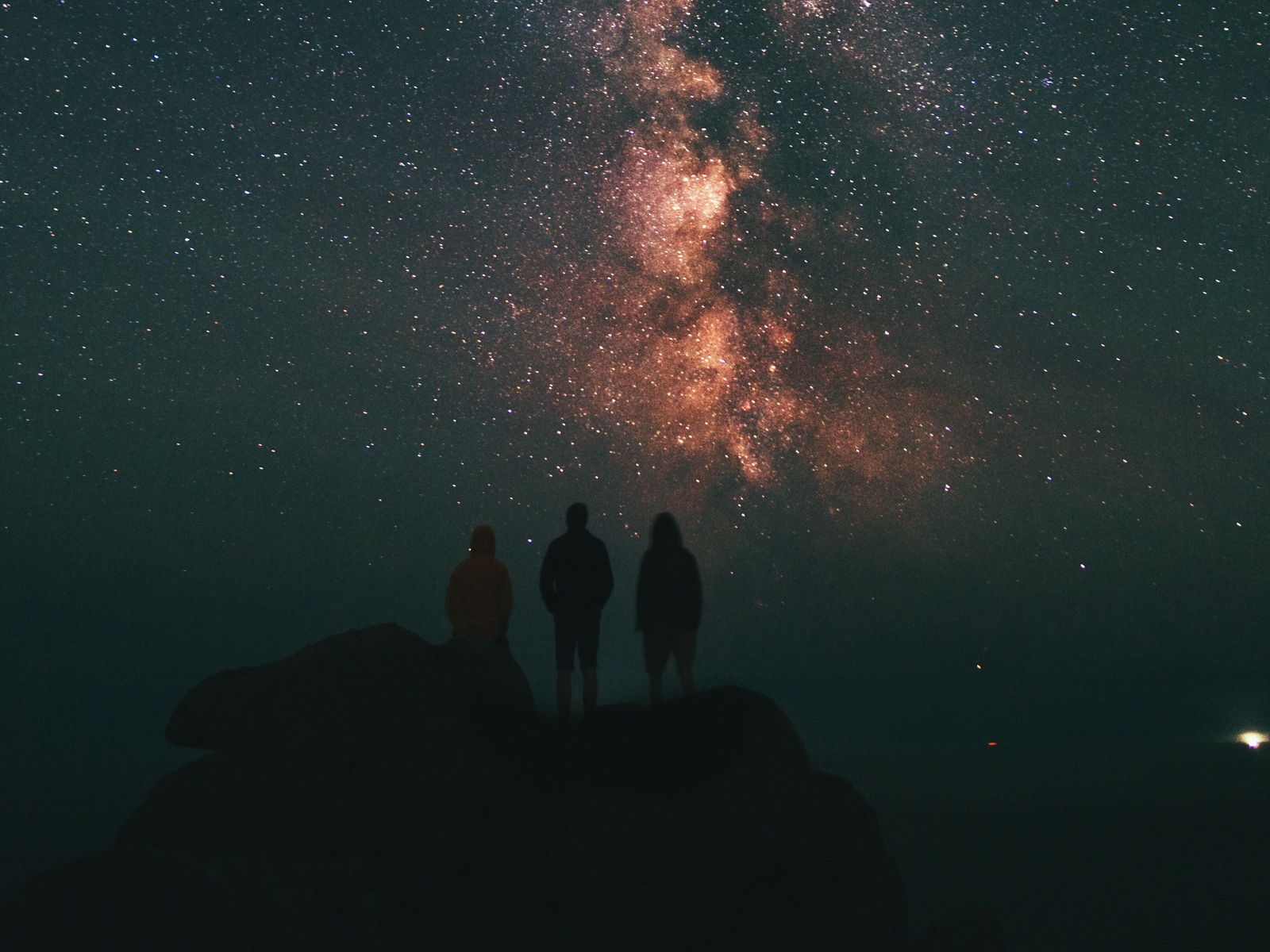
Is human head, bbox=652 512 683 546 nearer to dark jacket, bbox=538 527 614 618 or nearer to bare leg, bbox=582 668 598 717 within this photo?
dark jacket, bbox=538 527 614 618

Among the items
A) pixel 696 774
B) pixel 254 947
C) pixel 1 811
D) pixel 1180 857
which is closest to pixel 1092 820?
pixel 1180 857

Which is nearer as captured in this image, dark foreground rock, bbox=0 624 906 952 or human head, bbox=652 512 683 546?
dark foreground rock, bbox=0 624 906 952

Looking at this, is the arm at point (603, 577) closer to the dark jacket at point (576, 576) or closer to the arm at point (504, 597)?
the dark jacket at point (576, 576)

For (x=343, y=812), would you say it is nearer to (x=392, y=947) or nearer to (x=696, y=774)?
(x=392, y=947)

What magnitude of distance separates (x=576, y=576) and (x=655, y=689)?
1.48 meters

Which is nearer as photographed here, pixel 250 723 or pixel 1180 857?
pixel 250 723

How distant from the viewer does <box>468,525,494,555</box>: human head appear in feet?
30.8

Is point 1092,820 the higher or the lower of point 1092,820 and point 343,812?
the lower

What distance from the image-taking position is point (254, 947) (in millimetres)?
6535

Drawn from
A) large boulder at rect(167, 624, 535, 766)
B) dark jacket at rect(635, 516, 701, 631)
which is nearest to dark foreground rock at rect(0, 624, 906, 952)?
large boulder at rect(167, 624, 535, 766)

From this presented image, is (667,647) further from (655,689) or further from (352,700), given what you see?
(352,700)

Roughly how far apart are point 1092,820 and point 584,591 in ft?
163

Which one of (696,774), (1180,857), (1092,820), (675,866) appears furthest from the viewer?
(1092,820)

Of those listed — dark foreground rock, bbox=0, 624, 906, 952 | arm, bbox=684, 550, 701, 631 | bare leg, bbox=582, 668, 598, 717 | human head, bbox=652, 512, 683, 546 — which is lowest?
dark foreground rock, bbox=0, 624, 906, 952
